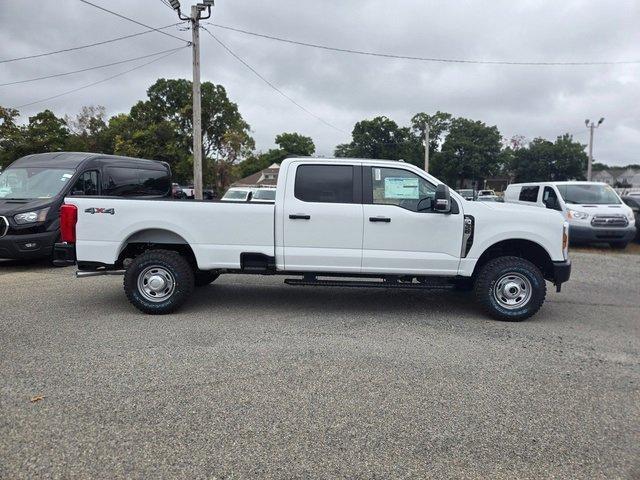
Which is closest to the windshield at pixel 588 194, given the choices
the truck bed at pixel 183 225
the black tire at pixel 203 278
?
the black tire at pixel 203 278

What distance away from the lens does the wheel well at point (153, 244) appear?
5.93m

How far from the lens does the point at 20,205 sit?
8.68 m

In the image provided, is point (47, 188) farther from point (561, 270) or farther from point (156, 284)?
point (561, 270)

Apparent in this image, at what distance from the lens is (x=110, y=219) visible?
18.9ft

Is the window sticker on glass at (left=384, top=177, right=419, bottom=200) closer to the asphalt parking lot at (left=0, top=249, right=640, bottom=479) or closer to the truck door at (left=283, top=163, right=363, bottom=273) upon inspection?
the truck door at (left=283, top=163, right=363, bottom=273)

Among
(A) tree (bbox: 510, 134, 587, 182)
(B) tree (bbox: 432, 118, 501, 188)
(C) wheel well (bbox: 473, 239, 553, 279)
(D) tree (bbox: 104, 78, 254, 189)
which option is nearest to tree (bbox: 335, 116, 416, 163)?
(B) tree (bbox: 432, 118, 501, 188)

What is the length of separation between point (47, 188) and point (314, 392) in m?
8.00

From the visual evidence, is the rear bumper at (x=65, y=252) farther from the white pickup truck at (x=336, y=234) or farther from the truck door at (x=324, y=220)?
the truck door at (x=324, y=220)

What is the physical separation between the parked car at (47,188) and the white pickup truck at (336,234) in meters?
3.32

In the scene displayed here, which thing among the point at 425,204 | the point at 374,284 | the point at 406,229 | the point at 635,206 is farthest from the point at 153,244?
the point at 635,206

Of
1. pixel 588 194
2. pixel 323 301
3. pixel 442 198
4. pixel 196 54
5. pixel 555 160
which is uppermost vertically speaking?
pixel 555 160

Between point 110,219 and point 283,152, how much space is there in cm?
7831

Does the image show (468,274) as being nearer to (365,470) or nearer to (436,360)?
(436,360)

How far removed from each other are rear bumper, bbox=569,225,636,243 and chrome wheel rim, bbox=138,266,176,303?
10630mm
